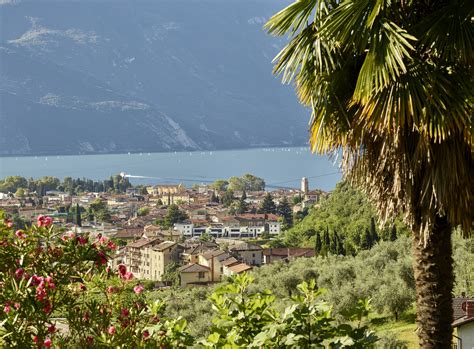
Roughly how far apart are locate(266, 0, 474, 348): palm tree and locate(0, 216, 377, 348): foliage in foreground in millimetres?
590

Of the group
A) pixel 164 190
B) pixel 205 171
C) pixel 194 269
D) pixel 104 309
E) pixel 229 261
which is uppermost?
pixel 205 171

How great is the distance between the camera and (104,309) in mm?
3045

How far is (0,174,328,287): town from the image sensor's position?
4669cm

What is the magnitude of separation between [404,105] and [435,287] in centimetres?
90

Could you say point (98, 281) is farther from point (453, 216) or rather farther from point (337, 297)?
point (337, 297)

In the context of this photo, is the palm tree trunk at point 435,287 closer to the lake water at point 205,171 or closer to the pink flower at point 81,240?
the pink flower at point 81,240

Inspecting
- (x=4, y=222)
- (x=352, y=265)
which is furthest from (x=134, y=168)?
(x=4, y=222)

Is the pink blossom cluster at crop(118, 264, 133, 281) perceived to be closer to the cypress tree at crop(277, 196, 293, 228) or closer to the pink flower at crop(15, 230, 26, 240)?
the pink flower at crop(15, 230, 26, 240)

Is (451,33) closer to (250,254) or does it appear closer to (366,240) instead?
(366,240)

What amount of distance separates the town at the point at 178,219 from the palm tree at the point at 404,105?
2147cm

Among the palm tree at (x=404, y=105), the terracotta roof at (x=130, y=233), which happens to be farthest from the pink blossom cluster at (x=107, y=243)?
the terracotta roof at (x=130, y=233)

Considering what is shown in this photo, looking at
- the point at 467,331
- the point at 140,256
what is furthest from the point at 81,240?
the point at 140,256

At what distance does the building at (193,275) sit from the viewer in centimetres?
4219

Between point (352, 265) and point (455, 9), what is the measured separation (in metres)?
19.8
